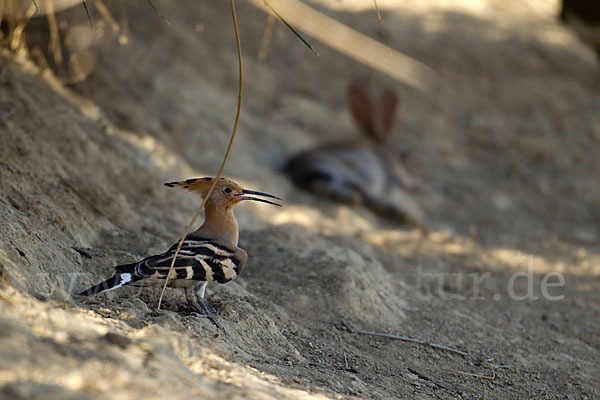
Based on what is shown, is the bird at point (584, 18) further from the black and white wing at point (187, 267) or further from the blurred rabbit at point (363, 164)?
the black and white wing at point (187, 267)

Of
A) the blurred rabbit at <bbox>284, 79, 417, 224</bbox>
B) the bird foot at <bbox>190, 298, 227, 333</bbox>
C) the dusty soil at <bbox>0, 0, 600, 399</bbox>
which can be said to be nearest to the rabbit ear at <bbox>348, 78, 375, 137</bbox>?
the blurred rabbit at <bbox>284, 79, 417, 224</bbox>

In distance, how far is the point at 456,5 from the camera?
36.4 feet

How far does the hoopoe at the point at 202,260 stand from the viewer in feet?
9.42

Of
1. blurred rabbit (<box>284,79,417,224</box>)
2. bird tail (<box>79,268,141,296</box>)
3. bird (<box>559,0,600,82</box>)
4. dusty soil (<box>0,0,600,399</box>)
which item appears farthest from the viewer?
bird (<box>559,0,600,82</box>)

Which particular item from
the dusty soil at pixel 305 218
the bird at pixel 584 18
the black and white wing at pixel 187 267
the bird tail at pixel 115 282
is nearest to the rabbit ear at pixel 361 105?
the dusty soil at pixel 305 218

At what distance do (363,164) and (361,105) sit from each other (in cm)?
96

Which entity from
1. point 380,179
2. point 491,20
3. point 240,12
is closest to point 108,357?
point 380,179

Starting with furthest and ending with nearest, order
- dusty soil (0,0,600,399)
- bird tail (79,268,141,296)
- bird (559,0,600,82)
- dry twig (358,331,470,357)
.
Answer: bird (559,0,600,82) < dry twig (358,331,470,357) < bird tail (79,268,141,296) < dusty soil (0,0,600,399)

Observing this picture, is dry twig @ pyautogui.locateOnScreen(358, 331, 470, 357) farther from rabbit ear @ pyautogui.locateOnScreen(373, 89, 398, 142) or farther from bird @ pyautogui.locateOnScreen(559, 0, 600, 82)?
bird @ pyautogui.locateOnScreen(559, 0, 600, 82)

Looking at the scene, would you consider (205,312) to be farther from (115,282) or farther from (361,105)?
(361,105)

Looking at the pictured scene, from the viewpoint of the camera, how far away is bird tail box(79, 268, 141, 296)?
9.21 ft

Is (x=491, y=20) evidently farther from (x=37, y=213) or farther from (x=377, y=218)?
(x=37, y=213)

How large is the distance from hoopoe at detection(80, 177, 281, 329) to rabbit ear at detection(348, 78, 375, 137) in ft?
17.7

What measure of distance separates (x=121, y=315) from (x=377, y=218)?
5.01m
